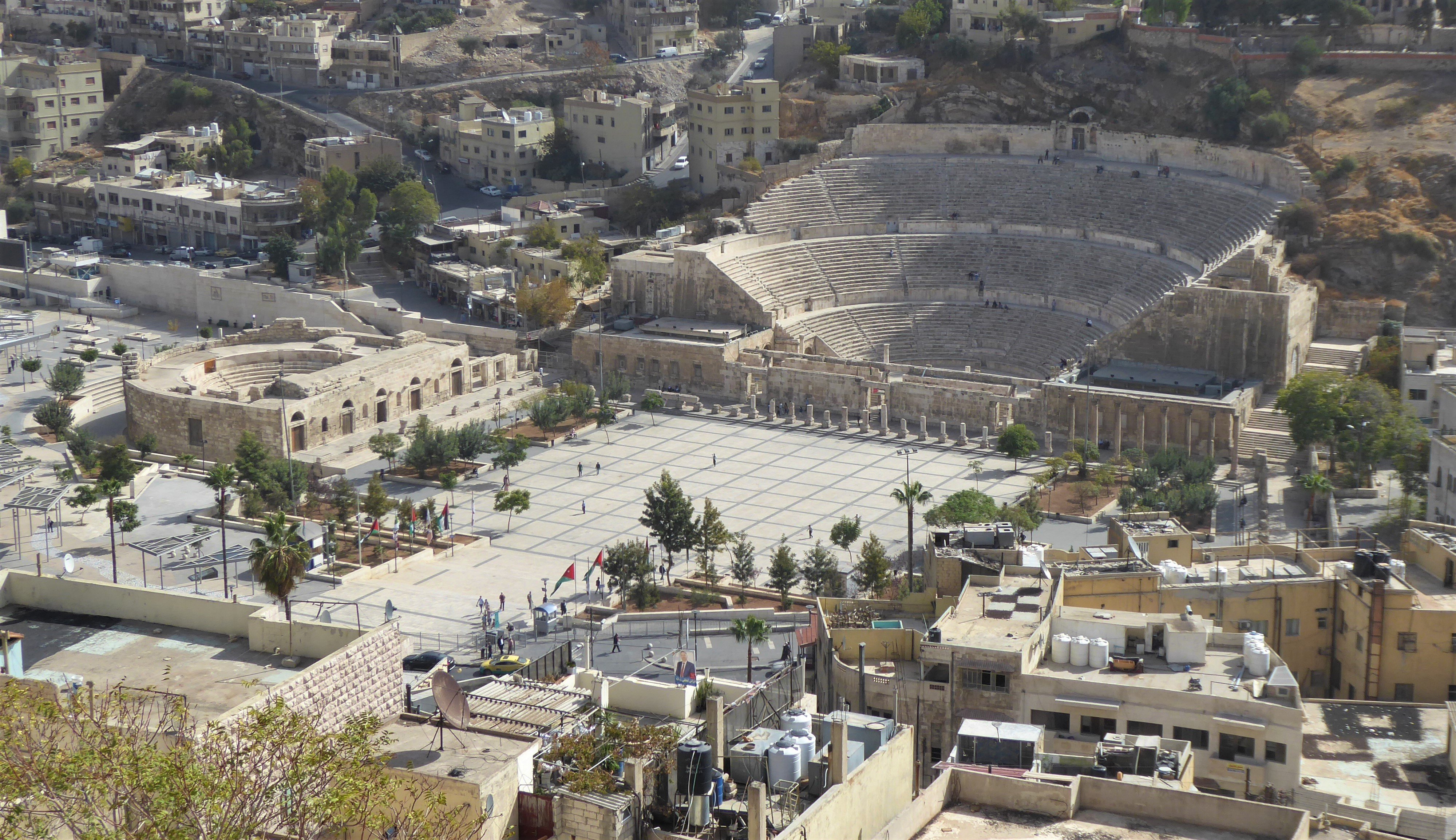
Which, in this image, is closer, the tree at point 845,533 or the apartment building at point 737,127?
the tree at point 845,533

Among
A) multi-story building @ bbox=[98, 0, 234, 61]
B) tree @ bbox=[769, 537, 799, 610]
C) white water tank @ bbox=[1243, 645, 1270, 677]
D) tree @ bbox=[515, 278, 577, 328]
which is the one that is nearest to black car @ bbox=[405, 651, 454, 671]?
tree @ bbox=[769, 537, 799, 610]

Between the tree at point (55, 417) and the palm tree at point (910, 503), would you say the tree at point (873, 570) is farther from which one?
the tree at point (55, 417)

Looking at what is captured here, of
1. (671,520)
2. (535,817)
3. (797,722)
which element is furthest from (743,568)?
(535,817)

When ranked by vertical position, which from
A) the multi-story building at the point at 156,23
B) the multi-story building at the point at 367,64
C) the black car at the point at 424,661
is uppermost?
the multi-story building at the point at 156,23

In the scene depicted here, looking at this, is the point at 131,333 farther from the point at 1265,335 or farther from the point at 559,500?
the point at 1265,335

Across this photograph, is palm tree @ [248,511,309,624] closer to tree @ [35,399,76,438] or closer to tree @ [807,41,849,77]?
tree @ [35,399,76,438]

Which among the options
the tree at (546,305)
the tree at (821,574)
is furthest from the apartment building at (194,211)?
the tree at (821,574)
